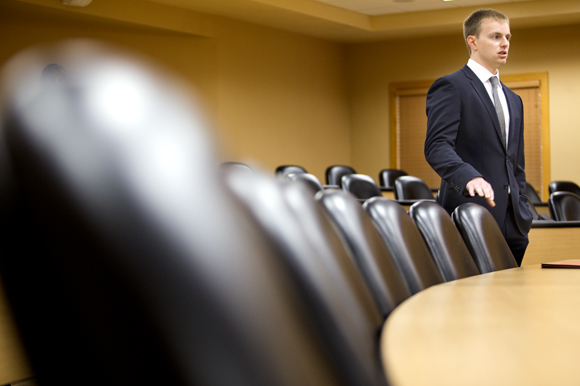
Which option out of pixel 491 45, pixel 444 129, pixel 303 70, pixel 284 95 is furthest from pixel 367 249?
pixel 303 70

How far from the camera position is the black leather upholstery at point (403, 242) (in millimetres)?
1254

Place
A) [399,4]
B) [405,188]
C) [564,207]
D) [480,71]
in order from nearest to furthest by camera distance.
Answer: [480,71] → [564,207] → [405,188] → [399,4]

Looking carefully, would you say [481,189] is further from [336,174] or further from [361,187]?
[336,174]

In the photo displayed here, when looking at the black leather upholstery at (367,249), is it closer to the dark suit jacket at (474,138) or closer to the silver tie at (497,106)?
the dark suit jacket at (474,138)

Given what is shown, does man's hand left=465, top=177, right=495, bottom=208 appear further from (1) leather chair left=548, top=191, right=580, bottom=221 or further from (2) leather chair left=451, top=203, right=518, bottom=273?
(1) leather chair left=548, top=191, right=580, bottom=221

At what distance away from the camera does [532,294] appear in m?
1.04

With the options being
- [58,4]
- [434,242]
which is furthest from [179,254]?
[58,4]

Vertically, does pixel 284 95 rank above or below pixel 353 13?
below

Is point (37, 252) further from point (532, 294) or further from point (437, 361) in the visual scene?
point (532, 294)

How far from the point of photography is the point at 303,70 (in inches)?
372

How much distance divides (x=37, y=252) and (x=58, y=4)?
22.2ft

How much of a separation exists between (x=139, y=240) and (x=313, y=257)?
0.12m

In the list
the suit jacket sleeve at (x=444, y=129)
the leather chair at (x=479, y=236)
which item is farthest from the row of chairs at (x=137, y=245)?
the suit jacket sleeve at (x=444, y=129)

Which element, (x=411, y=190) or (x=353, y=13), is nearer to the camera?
(x=411, y=190)
